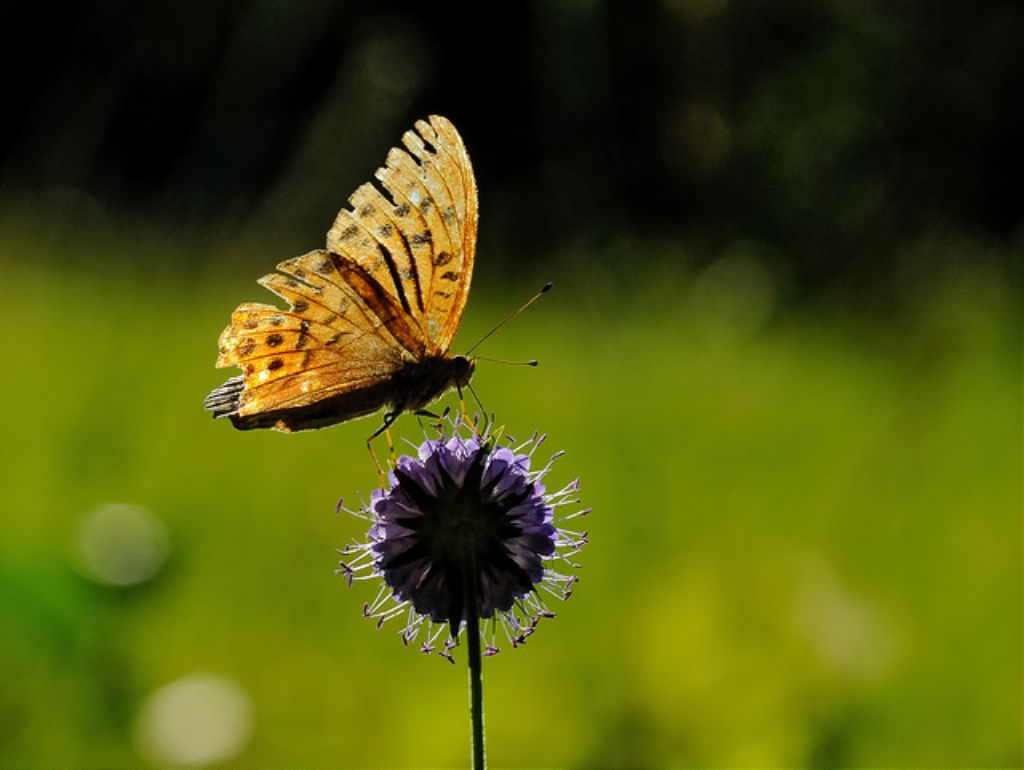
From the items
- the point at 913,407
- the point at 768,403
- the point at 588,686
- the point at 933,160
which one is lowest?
the point at 588,686

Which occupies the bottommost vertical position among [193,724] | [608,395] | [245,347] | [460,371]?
[193,724]

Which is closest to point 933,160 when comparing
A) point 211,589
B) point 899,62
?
point 899,62

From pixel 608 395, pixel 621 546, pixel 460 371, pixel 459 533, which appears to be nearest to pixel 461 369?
pixel 460 371

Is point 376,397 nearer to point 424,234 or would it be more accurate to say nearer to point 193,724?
point 424,234

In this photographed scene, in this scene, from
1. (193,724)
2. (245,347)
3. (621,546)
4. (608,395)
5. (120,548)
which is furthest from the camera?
(608,395)

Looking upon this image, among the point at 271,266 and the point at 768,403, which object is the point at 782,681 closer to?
the point at 768,403

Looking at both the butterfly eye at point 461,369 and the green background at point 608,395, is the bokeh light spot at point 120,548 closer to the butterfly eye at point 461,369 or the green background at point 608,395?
the green background at point 608,395

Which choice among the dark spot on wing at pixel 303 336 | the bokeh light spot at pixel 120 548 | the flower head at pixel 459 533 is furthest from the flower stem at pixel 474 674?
the bokeh light spot at pixel 120 548
